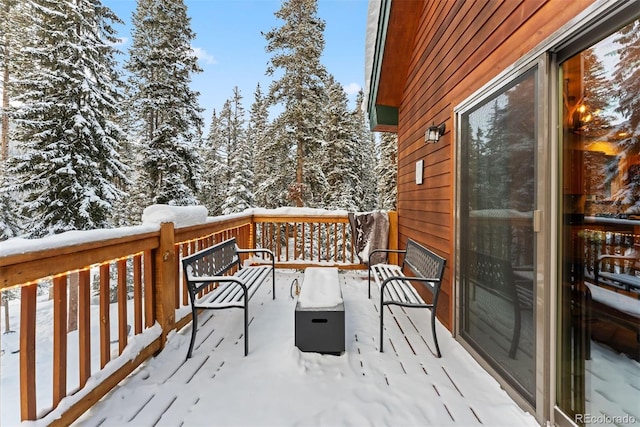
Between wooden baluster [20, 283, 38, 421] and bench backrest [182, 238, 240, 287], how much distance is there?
3.27 ft

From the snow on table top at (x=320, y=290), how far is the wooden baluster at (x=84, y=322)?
1.41m

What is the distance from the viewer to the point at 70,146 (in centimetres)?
784

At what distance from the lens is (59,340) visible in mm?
1649

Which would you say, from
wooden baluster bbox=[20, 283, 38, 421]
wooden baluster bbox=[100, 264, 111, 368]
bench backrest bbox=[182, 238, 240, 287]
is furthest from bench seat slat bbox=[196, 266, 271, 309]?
wooden baluster bbox=[20, 283, 38, 421]

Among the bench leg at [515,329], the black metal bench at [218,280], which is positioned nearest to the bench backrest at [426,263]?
the bench leg at [515,329]

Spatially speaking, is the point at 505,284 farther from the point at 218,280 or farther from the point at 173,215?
the point at 173,215

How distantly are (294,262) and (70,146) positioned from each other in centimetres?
696

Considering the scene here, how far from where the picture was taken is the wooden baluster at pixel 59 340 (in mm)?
1606

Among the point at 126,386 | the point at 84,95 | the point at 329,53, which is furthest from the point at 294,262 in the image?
the point at 329,53

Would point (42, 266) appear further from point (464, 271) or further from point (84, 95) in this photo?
point (84, 95)

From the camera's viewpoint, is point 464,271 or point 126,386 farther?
point 464,271

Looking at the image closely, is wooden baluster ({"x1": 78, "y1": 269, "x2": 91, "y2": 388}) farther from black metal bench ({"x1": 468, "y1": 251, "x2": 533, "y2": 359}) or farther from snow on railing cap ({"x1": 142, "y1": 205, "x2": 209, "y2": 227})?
black metal bench ({"x1": 468, "y1": 251, "x2": 533, "y2": 359})

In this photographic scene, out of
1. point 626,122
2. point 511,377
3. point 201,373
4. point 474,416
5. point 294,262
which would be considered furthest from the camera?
point 294,262

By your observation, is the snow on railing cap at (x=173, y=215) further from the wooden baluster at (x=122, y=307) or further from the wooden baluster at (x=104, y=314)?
the wooden baluster at (x=104, y=314)
